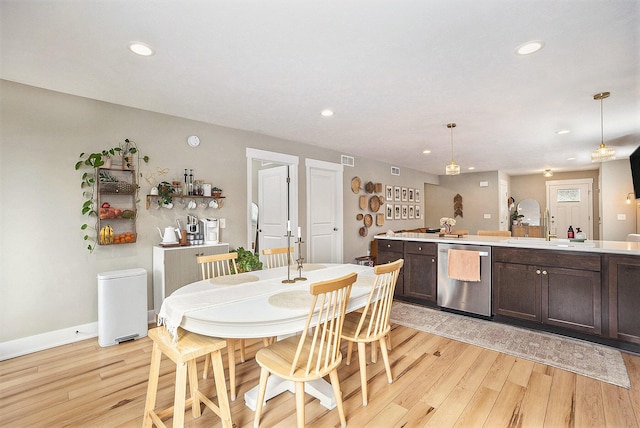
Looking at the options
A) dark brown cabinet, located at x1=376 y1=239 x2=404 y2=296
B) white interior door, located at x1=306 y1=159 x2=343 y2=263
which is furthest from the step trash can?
dark brown cabinet, located at x1=376 y1=239 x2=404 y2=296

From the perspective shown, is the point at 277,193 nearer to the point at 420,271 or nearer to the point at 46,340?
the point at 420,271

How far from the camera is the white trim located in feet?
9.11

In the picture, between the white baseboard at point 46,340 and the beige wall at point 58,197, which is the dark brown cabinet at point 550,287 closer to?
the beige wall at point 58,197

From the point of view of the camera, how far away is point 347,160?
6.09m

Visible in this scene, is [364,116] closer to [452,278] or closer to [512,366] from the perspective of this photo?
[452,278]

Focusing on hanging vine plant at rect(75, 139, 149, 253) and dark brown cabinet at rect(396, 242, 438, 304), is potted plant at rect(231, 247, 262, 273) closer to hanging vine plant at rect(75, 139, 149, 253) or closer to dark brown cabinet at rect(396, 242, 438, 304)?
hanging vine plant at rect(75, 139, 149, 253)

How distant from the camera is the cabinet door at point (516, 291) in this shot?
10.7ft

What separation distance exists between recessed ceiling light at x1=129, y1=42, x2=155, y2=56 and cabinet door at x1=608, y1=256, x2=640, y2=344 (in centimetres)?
429

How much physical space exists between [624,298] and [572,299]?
38 cm

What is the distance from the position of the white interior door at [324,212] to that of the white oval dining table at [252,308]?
2.76 m

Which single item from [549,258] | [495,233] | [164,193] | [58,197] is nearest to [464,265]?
[549,258]

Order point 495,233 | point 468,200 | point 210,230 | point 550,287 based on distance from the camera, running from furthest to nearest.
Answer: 1. point 468,200
2. point 495,233
3. point 210,230
4. point 550,287

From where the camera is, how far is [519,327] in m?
3.40

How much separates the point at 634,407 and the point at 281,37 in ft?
11.1
